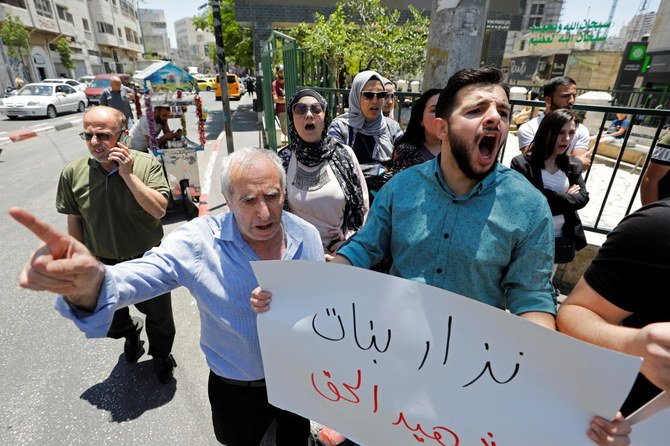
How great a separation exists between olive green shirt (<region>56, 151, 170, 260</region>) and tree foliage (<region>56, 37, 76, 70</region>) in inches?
1650

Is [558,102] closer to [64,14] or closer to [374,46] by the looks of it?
[374,46]

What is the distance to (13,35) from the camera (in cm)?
2430

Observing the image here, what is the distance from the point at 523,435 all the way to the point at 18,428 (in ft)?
9.64

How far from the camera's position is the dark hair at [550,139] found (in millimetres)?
2580

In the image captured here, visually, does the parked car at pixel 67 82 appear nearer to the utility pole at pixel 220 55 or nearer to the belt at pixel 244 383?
the utility pole at pixel 220 55

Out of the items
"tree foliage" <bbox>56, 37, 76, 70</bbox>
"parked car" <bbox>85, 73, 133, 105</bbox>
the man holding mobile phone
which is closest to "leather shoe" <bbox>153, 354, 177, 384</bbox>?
the man holding mobile phone

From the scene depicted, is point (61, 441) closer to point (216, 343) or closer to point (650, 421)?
point (216, 343)

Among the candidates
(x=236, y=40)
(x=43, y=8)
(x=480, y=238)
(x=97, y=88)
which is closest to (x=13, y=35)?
(x=97, y=88)

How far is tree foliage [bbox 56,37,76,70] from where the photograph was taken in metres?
33.3

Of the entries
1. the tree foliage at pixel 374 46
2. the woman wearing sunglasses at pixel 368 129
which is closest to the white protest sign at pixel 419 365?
the woman wearing sunglasses at pixel 368 129

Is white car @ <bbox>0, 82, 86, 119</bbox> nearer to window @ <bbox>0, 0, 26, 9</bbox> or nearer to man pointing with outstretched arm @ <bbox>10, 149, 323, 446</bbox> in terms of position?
window @ <bbox>0, 0, 26, 9</bbox>

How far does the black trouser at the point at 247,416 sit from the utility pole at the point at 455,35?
251 cm

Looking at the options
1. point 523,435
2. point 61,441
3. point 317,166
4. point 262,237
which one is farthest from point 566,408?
point 61,441

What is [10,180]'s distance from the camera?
7617 mm
